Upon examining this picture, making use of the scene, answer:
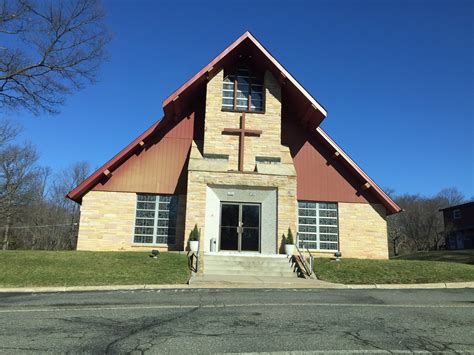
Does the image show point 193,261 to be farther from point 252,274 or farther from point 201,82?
point 201,82

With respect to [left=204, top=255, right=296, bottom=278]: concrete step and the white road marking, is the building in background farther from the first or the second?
the white road marking

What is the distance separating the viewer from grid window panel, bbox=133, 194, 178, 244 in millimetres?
19609

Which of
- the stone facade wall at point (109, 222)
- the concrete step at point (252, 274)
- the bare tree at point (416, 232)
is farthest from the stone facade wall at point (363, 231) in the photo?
the bare tree at point (416, 232)

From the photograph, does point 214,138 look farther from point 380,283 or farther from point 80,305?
point 80,305

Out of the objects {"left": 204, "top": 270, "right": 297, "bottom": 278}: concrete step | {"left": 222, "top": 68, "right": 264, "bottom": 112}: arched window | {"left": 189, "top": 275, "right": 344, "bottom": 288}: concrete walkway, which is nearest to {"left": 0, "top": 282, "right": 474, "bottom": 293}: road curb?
{"left": 189, "top": 275, "right": 344, "bottom": 288}: concrete walkway

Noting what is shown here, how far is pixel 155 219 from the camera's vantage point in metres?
19.8

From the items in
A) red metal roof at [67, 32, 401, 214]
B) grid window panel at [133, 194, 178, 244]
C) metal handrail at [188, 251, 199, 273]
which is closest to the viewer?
metal handrail at [188, 251, 199, 273]

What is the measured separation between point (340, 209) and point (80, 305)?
48.5 feet

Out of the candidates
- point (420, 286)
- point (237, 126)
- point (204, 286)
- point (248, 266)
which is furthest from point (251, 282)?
point (237, 126)

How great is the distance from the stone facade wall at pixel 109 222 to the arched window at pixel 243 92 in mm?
5774

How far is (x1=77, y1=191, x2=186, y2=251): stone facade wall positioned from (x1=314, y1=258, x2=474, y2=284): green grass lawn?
24.8 ft

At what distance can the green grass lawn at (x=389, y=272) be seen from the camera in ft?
45.9

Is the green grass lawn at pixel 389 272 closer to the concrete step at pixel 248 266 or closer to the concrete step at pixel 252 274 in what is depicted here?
the concrete step at pixel 252 274

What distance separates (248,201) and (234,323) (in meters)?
12.5
